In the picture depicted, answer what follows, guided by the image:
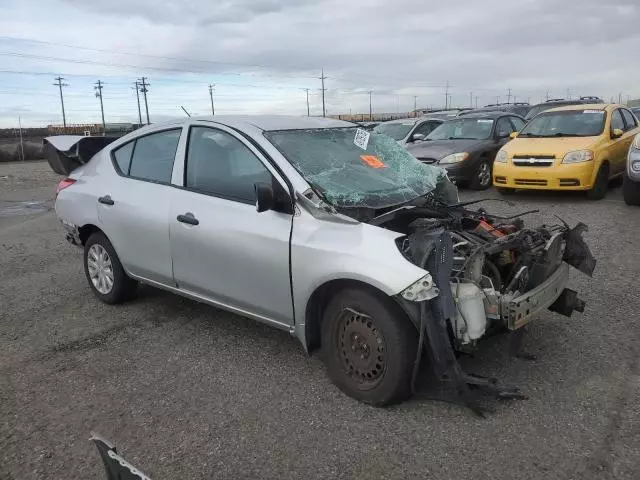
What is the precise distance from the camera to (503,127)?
1212 cm

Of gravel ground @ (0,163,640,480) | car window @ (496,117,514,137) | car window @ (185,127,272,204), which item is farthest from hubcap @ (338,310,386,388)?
car window @ (496,117,514,137)

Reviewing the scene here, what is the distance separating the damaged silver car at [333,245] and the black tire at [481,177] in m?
6.65

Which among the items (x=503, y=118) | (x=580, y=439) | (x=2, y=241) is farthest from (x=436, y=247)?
(x=503, y=118)

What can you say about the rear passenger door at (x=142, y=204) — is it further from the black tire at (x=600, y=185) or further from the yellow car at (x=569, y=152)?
the black tire at (x=600, y=185)

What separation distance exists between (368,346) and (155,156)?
2.58 metres

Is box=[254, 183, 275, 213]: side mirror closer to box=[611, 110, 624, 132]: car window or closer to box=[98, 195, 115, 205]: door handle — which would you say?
box=[98, 195, 115, 205]: door handle

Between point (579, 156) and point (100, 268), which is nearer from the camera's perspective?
point (100, 268)

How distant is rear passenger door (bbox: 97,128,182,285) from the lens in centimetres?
441

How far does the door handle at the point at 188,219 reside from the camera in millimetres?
4055

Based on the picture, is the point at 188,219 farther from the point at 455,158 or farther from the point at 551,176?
the point at 455,158

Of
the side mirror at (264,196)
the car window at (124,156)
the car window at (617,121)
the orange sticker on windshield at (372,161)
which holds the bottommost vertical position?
the side mirror at (264,196)

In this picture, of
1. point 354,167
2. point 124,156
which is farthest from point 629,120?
point 124,156

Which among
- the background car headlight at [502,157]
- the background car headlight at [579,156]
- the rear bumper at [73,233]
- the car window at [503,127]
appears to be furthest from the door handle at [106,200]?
the car window at [503,127]

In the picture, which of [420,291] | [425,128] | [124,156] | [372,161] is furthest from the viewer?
[425,128]
